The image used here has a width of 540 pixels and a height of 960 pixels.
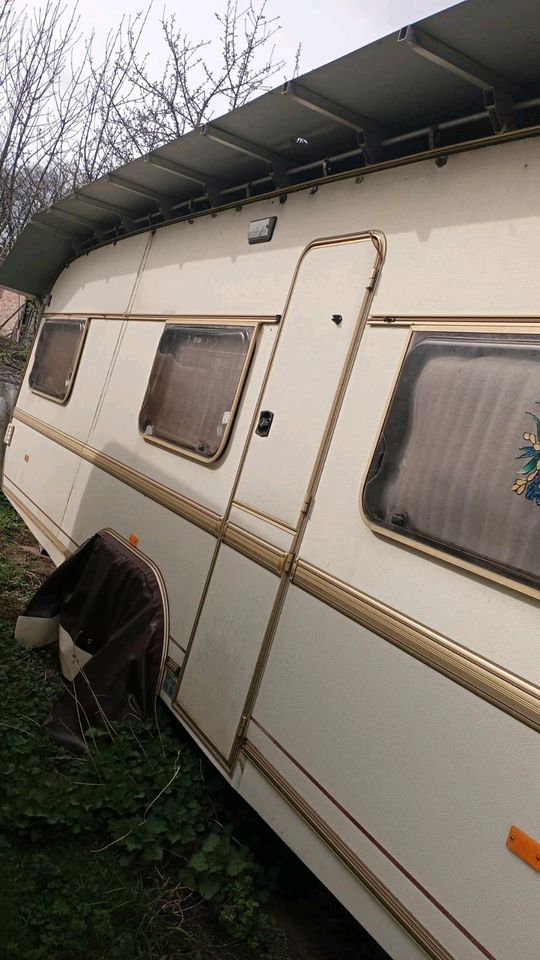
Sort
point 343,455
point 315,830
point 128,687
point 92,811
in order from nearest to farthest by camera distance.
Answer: point 315,830, point 343,455, point 92,811, point 128,687

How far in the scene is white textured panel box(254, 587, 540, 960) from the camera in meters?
2.28

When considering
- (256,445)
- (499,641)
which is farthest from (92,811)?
(499,641)

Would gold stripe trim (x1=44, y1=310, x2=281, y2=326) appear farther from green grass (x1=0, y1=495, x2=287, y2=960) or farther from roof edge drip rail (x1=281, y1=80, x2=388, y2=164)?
green grass (x1=0, y1=495, x2=287, y2=960)

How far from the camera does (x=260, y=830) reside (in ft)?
12.6

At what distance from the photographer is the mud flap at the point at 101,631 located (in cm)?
429

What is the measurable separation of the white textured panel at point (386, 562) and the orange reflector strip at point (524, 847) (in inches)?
16.4

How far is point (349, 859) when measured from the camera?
111 inches

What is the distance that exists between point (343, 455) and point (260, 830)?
6.03 feet

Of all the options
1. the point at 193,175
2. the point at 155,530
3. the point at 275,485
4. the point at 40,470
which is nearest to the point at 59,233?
the point at 40,470

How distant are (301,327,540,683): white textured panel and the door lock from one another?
56 cm

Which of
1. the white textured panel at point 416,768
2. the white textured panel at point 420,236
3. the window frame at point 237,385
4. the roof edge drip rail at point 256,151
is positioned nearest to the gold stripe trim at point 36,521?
the window frame at point 237,385

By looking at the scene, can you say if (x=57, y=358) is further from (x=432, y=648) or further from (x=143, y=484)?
(x=432, y=648)

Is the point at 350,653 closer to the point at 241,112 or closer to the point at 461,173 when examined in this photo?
the point at 461,173

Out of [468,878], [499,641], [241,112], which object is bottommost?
[468,878]
